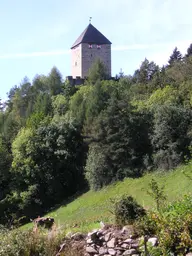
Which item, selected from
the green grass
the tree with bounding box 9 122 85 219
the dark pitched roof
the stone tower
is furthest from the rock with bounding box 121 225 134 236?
the dark pitched roof

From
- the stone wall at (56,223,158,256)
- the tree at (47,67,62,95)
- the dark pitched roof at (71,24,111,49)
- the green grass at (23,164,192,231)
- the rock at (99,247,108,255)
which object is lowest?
the green grass at (23,164,192,231)

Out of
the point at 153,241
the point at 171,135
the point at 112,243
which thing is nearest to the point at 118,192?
the point at 171,135

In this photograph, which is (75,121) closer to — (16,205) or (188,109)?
(16,205)

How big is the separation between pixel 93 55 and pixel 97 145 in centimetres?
4132

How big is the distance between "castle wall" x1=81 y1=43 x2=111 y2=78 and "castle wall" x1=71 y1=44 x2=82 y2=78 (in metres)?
0.71

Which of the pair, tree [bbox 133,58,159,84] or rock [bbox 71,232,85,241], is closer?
rock [bbox 71,232,85,241]

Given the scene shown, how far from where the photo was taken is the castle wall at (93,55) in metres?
79.4

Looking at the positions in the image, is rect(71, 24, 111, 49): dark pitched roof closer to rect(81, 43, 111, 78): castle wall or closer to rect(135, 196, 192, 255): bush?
rect(81, 43, 111, 78): castle wall

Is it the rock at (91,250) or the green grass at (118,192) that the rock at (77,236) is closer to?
the rock at (91,250)

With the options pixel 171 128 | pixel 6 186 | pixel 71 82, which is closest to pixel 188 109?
pixel 171 128

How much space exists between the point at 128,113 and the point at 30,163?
37.9 feet

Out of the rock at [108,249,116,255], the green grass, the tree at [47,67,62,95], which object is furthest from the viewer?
the tree at [47,67,62,95]

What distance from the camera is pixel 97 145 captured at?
41.5 meters

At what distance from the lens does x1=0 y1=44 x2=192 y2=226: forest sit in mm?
37875
